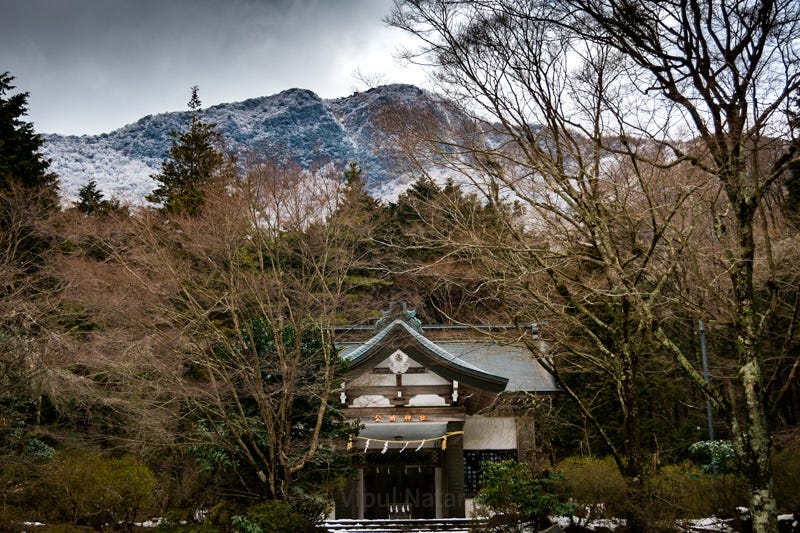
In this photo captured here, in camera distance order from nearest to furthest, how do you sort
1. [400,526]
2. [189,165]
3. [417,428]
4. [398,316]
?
1. [400,526]
2. [417,428]
3. [398,316]
4. [189,165]

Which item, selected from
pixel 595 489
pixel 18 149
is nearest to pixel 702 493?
pixel 595 489

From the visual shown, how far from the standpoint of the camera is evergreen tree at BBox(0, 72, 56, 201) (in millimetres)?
17297

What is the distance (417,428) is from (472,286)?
5.78 meters

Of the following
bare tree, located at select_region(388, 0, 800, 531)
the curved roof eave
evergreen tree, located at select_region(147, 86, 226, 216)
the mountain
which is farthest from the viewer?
the mountain

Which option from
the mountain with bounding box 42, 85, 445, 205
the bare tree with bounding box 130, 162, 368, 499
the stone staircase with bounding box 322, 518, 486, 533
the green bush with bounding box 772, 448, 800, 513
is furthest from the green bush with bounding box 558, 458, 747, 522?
the mountain with bounding box 42, 85, 445, 205

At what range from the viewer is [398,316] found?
650 inches

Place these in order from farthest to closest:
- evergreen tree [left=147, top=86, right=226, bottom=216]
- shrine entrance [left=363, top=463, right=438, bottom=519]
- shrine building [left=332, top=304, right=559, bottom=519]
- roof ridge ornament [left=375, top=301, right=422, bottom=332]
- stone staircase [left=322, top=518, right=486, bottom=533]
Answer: evergreen tree [left=147, top=86, right=226, bottom=216]
shrine entrance [left=363, top=463, right=438, bottom=519]
roof ridge ornament [left=375, top=301, right=422, bottom=332]
shrine building [left=332, top=304, right=559, bottom=519]
stone staircase [left=322, top=518, right=486, bottom=533]

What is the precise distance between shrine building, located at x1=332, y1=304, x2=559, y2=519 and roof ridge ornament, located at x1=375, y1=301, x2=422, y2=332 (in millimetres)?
32

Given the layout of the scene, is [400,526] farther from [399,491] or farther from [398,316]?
[398,316]

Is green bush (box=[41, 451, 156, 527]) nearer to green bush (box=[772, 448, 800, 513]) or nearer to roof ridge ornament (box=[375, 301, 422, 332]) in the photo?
roof ridge ornament (box=[375, 301, 422, 332])

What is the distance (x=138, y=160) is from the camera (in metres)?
45.2


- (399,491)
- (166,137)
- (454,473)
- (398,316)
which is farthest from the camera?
(166,137)

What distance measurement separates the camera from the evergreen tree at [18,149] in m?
17.3

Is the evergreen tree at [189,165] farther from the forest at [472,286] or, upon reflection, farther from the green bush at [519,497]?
the green bush at [519,497]
